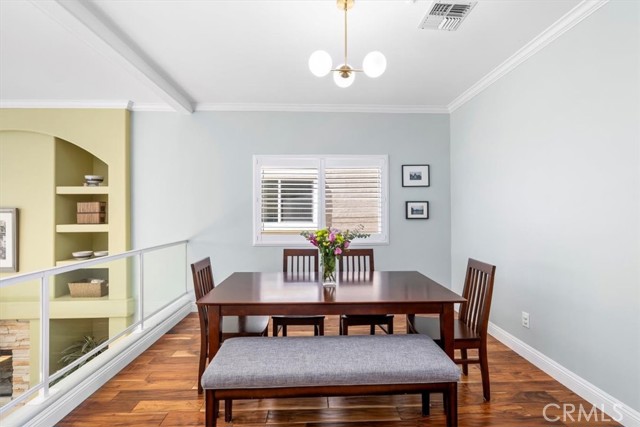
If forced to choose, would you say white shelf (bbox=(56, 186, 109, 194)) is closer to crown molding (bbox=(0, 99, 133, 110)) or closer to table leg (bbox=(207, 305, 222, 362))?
crown molding (bbox=(0, 99, 133, 110))

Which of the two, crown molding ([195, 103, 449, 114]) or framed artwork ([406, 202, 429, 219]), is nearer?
crown molding ([195, 103, 449, 114])

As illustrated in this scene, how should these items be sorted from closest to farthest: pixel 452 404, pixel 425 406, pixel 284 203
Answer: pixel 452 404, pixel 425 406, pixel 284 203

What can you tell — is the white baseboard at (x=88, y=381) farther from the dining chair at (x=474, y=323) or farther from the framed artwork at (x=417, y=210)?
the framed artwork at (x=417, y=210)

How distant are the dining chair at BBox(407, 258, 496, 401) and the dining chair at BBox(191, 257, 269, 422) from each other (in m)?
1.14

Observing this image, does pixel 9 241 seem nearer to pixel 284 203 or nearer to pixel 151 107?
pixel 151 107

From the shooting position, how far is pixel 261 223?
14.6 feet

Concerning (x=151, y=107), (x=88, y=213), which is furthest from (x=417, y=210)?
(x=88, y=213)

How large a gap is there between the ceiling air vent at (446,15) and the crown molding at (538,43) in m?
0.74

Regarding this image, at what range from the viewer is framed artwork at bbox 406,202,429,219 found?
454 cm

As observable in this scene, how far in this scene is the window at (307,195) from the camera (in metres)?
4.45

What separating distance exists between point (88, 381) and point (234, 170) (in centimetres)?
271

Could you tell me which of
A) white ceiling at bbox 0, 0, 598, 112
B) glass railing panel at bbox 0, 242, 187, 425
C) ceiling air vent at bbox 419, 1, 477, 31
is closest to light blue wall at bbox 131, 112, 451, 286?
white ceiling at bbox 0, 0, 598, 112

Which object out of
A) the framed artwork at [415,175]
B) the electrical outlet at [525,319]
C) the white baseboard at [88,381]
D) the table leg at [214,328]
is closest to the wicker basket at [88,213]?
the white baseboard at [88,381]

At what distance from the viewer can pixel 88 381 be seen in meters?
2.41
